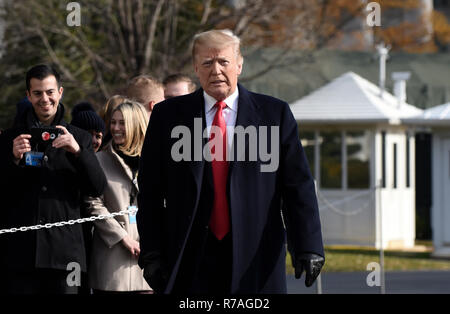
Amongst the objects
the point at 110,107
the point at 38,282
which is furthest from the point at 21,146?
the point at 110,107

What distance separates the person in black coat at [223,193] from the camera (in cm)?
549

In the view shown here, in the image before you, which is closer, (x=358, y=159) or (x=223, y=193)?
(x=223, y=193)

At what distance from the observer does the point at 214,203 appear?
5.52 m

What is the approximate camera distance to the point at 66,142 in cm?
693

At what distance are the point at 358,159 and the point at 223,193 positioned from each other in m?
19.1

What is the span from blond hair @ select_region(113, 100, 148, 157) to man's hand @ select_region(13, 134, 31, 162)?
38.9 inches

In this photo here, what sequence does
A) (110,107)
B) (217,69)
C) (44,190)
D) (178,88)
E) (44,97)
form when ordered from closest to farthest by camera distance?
(217,69) → (44,190) → (44,97) → (110,107) → (178,88)

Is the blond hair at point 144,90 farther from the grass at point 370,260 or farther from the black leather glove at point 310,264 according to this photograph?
the grass at point 370,260

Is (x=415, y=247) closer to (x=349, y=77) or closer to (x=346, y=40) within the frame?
(x=349, y=77)

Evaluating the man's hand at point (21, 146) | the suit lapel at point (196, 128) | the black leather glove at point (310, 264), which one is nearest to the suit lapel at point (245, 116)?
the suit lapel at point (196, 128)

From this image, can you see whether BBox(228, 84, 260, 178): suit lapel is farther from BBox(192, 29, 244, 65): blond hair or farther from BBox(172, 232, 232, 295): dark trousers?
BBox(172, 232, 232, 295): dark trousers

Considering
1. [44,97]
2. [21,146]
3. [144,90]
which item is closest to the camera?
[21,146]

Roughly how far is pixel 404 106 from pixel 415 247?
2.91m

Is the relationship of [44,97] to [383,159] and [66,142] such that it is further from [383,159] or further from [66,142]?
[383,159]
